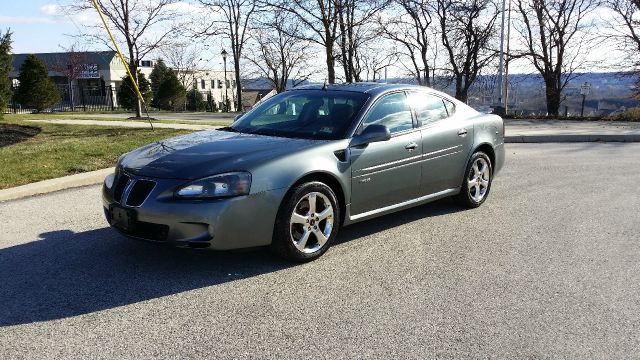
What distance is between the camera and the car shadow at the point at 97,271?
3580 millimetres

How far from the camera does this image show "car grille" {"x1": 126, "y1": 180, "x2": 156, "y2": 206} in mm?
4035

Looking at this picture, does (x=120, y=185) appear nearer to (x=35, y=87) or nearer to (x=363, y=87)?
(x=363, y=87)

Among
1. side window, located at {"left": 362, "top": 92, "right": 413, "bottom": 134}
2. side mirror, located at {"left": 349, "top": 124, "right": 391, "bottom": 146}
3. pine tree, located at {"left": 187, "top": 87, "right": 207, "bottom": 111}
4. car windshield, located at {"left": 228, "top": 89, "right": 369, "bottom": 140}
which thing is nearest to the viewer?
side mirror, located at {"left": 349, "top": 124, "right": 391, "bottom": 146}

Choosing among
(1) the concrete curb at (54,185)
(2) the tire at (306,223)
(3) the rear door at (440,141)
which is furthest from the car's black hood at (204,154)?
(1) the concrete curb at (54,185)

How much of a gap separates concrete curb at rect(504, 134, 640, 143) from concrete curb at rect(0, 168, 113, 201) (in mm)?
10637

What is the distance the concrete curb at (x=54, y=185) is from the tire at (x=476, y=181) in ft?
17.2

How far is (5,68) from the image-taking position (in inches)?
564

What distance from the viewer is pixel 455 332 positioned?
3213 mm

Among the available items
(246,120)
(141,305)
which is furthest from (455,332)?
(246,120)

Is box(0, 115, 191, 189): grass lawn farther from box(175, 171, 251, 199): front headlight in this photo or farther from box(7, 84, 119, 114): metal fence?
box(7, 84, 119, 114): metal fence

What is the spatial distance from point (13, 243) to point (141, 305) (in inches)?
85.5

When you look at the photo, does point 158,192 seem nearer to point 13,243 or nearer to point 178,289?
point 178,289

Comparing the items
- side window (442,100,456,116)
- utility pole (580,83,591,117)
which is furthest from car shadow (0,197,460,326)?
utility pole (580,83,591,117)

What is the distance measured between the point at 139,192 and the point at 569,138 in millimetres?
13431
